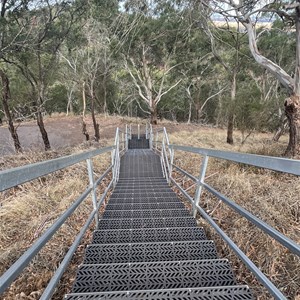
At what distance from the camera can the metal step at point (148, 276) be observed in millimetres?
1900

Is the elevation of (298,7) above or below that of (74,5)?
below

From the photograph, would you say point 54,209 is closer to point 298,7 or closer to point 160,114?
point 298,7

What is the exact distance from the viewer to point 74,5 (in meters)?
10.3

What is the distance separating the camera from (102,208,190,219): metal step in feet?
11.5

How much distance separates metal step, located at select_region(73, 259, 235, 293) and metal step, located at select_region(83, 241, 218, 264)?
272 mm

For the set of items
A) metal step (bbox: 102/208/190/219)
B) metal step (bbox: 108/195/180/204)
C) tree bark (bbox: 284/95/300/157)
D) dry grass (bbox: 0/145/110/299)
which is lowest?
dry grass (bbox: 0/145/110/299)

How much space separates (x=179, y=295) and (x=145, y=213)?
1.95 m

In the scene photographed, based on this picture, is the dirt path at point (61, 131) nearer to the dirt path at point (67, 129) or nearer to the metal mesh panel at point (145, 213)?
the dirt path at point (67, 129)

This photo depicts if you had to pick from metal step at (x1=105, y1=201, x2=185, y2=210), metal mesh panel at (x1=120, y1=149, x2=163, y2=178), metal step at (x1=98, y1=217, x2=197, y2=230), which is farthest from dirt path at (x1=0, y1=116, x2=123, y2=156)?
metal step at (x1=98, y1=217, x2=197, y2=230)

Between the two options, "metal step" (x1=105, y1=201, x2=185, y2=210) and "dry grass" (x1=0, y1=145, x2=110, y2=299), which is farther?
"metal step" (x1=105, y1=201, x2=185, y2=210)

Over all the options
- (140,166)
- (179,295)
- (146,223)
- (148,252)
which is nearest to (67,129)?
(140,166)

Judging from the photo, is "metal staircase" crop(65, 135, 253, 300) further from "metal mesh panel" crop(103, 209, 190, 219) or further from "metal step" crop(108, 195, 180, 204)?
"metal step" crop(108, 195, 180, 204)

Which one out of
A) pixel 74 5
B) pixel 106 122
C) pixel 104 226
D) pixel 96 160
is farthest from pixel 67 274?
pixel 106 122

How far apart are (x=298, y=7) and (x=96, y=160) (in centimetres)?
632
